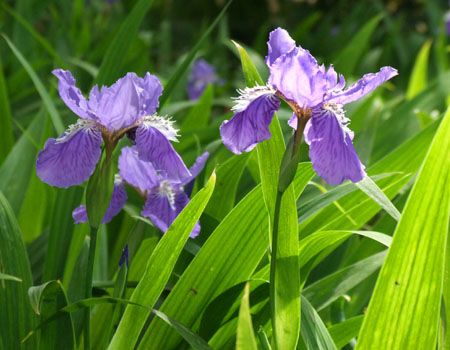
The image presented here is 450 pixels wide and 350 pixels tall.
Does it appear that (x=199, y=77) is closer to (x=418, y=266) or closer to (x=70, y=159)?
(x=70, y=159)

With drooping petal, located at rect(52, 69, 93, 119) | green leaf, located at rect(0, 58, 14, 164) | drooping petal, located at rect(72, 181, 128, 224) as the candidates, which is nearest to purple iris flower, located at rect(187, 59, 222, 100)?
green leaf, located at rect(0, 58, 14, 164)

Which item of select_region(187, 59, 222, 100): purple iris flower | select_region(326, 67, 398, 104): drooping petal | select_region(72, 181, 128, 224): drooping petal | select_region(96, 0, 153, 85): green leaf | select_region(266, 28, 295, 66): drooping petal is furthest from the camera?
select_region(187, 59, 222, 100): purple iris flower

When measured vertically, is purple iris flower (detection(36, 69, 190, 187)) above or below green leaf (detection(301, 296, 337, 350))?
above

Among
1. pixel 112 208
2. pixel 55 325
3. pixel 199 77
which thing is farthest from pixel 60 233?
pixel 199 77

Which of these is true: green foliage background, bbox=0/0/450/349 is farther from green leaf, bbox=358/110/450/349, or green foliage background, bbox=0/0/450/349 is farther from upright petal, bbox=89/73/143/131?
upright petal, bbox=89/73/143/131

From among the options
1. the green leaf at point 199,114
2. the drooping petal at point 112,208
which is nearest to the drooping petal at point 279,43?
the drooping petal at point 112,208

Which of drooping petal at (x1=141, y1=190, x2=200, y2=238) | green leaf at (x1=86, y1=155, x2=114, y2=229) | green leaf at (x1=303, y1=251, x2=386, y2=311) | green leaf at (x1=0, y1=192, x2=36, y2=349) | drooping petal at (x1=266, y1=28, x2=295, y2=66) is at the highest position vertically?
drooping petal at (x1=266, y1=28, x2=295, y2=66)

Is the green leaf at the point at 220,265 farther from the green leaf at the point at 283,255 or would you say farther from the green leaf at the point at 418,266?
the green leaf at the point at 418,266
